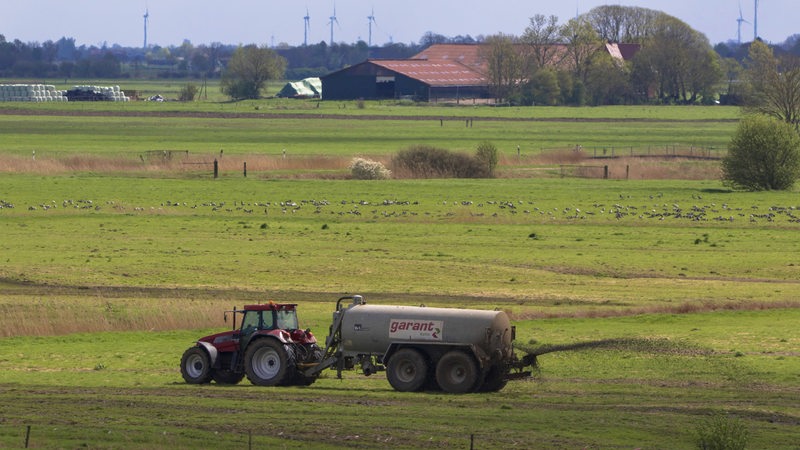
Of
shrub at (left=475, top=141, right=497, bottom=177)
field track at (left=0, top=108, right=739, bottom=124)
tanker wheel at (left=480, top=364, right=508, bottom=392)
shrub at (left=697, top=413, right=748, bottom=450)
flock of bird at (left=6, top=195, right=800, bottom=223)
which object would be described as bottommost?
tanker wheel at (left=480, top=364, right=508, bottom=392)

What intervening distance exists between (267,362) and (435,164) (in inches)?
2562

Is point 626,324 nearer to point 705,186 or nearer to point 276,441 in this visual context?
point 276,441

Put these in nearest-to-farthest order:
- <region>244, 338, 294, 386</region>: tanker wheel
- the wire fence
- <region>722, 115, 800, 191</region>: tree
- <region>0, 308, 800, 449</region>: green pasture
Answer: <region>0, 308, 800, 449</region>: green pasture < <region>244, 338, 294, 386</region>: tanker wheel < <region>722, 115, 800, 191</region>: tree < the wire fence

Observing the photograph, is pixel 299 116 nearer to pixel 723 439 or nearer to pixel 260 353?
pixel 260 353

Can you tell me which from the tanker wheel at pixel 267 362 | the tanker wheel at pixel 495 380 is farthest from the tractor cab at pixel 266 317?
the tanker wheel at pixel 495 380

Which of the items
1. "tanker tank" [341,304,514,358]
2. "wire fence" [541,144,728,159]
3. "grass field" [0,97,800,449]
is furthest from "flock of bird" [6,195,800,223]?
"tanker tank" [341,304,514,358]

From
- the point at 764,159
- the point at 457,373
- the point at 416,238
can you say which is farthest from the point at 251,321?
the point at 764,159

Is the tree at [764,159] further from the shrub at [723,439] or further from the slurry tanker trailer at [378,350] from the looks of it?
the shrub at [723,439]

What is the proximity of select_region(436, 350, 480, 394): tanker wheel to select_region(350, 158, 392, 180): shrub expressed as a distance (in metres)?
60.3

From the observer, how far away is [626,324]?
39.5 metres

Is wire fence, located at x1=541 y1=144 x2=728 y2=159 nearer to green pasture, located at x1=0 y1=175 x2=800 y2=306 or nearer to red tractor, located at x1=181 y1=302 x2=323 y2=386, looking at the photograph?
green pasture, located at x1=0 y1=175 x2=800 y2=306

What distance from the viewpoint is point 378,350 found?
29.3 meters

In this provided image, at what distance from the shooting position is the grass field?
2477 centimetres

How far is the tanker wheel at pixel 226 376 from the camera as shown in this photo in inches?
1200
